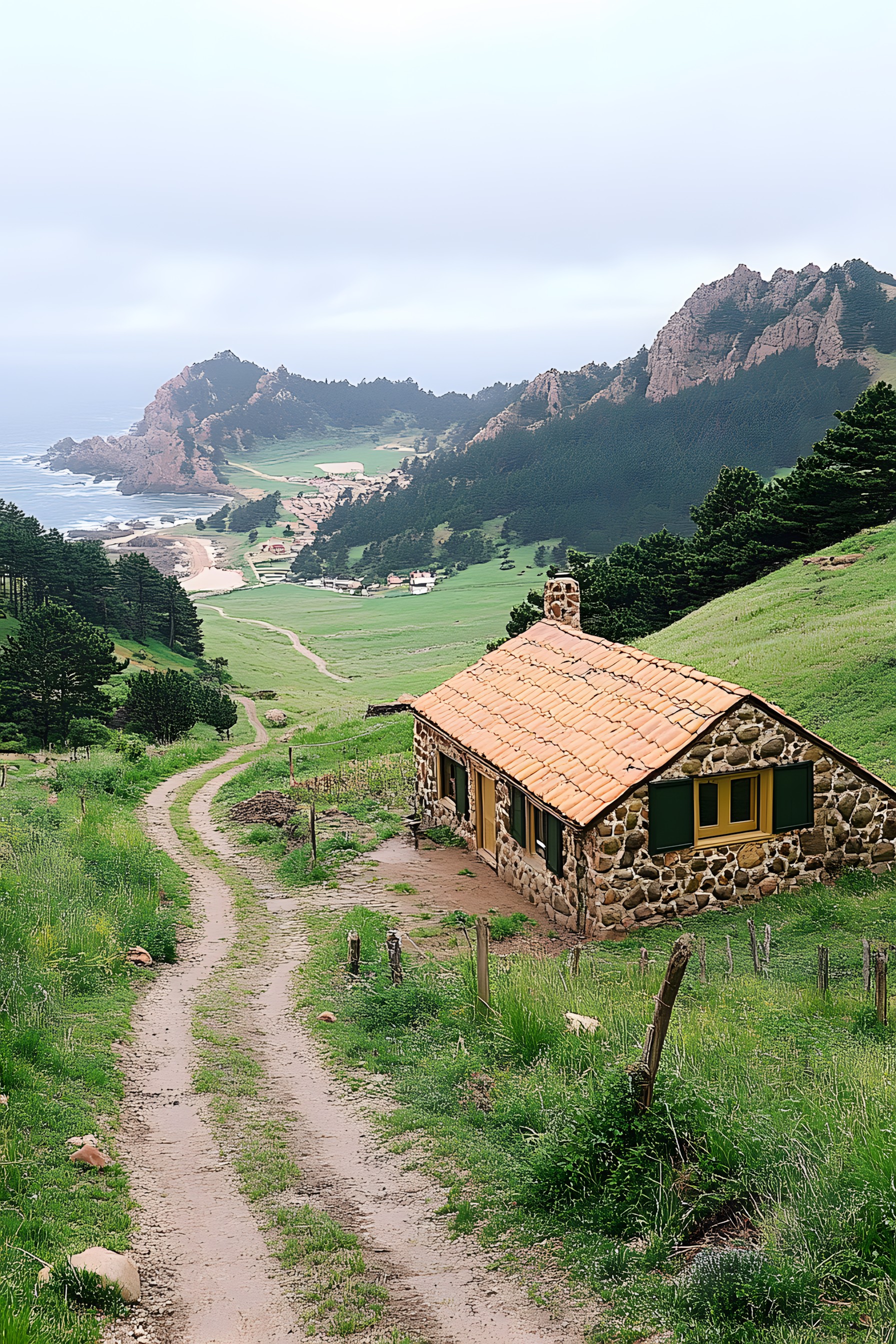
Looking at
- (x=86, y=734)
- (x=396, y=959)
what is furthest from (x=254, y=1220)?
(x=86, y=734)

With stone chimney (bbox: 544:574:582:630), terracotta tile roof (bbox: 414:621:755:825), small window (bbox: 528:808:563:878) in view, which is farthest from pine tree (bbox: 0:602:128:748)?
small window (bbox: 528:808:563:878)

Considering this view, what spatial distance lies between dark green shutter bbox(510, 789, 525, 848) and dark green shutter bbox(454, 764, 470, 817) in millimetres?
2673

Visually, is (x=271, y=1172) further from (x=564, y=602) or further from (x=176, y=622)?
(x=176, y=622)

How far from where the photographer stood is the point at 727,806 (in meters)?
17.6

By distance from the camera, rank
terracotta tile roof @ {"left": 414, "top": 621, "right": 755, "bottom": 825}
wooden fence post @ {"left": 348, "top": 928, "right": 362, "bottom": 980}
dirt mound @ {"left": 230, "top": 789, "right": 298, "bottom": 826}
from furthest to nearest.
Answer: dirt mound @ {"left": 230, "top": 789, "right": 298, "bottom": 826} → terracotta tile roof @ {"left": 414, "top": 621, "right": 755, "bottom": 825} → wooden fence post @ {"left": 348, "top": 928, "right": 362, "bottom": 980}

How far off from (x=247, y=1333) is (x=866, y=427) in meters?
48.3

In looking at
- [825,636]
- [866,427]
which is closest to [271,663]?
[866,427]

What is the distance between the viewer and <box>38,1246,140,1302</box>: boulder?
20.6ft

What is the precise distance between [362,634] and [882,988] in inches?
4286

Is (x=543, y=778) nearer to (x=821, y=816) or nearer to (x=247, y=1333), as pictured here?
(x=821, y=816)

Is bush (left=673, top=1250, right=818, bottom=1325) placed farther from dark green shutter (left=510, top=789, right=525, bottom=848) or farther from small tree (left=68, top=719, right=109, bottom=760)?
small tree (left=68, top=719, right=109, bottom=760)

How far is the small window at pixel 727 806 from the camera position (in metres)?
17.4

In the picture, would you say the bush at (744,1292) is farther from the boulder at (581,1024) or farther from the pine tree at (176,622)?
the pine tree at (176,622)

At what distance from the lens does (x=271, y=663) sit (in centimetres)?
9125
